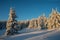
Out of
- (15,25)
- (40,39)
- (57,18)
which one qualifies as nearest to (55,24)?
(57,18)

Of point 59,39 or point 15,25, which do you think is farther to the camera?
point 15,25

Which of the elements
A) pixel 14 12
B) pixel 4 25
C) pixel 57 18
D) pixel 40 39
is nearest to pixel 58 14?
pixel 57 18

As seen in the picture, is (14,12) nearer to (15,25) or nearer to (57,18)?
(15,25)

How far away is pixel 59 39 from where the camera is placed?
8.20 metres

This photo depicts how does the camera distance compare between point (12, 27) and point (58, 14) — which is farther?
point (58, 14)

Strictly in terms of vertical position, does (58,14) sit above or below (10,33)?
above

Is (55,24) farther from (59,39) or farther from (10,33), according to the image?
(59,39)

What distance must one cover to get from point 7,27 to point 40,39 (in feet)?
18.1

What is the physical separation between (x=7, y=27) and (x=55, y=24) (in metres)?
5.06

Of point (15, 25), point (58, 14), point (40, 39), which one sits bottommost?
point (40, 39)

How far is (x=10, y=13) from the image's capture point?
13641 mm

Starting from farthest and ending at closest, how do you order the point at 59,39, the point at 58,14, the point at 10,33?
the point at 58,14 → the point at 10,33 → the point at 59,39

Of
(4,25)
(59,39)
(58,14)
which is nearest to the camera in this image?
(59,39)

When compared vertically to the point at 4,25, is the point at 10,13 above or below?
above
